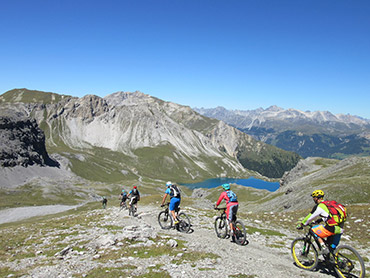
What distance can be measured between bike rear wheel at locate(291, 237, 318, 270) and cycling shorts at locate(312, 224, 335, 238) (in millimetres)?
985

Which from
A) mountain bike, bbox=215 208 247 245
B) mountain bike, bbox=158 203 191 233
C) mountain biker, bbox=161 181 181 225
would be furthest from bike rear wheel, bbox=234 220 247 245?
mountain biker, bbox=161 181 181 225

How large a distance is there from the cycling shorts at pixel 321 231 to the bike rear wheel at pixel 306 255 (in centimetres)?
99

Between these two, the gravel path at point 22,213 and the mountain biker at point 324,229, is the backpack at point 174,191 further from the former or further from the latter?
the gravel path at point 22,213

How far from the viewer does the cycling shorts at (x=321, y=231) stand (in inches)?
547

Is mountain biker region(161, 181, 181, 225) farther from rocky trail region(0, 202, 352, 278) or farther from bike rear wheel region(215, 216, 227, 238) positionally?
bike rear wheel region(215, 216, 227, 238)

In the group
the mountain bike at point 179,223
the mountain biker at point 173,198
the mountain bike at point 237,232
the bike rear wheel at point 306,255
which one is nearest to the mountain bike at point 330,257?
the bike rear wheel at point 306,255

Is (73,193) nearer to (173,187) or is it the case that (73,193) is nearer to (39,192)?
(39,192)

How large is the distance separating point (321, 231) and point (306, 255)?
2193 mm

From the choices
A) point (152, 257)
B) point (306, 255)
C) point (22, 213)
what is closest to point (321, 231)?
point (306, 255)

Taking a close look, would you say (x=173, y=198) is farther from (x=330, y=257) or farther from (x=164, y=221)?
(x=330, y=257)

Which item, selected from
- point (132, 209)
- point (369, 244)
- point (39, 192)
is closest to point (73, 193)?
point (39, 192)

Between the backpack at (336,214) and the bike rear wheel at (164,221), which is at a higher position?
the backpack at (336,214)

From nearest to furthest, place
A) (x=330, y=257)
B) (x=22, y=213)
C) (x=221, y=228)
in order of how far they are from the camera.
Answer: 1. (x=330, y=257)
2. (x=221, y=228)
3. (x=22, y=213)

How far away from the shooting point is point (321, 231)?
556 inches
